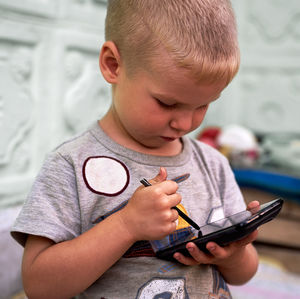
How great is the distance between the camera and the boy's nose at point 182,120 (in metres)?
0.70

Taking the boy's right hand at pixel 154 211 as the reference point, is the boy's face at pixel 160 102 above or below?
above

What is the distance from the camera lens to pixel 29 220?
69 centimetres

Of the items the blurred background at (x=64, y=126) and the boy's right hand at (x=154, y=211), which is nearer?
the boy's right hand at (x=154, y=211)

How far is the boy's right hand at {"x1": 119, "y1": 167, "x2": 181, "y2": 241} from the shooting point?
634 millimetres

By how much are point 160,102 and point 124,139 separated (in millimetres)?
126

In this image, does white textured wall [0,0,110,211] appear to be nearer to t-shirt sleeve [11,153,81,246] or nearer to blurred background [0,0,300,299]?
blurred background [0,0,300,299]

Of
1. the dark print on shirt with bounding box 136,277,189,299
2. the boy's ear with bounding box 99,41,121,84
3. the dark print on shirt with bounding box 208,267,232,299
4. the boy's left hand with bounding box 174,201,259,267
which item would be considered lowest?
the dark print on shirt with bounding box 208,267,232,299

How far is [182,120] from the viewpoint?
2.31ft

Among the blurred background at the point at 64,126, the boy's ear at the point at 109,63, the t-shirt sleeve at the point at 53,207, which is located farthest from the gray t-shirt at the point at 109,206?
the blurred background at the point at 64,126

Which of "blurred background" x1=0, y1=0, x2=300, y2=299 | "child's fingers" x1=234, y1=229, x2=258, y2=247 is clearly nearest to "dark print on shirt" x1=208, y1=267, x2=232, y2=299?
"child's fingers" x1=234, y1=229, x2=258, y2=247

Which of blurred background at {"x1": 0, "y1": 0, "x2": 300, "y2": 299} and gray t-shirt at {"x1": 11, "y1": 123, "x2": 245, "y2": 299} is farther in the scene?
blurred background at {"x1": 0, "y1": 0, "x2": 300, "y2": 299}

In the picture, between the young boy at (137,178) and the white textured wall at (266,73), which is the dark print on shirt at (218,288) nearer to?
the young boy at (137,178)

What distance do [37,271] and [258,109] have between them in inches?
86.3

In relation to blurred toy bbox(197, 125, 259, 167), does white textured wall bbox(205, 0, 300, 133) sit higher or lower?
higher
